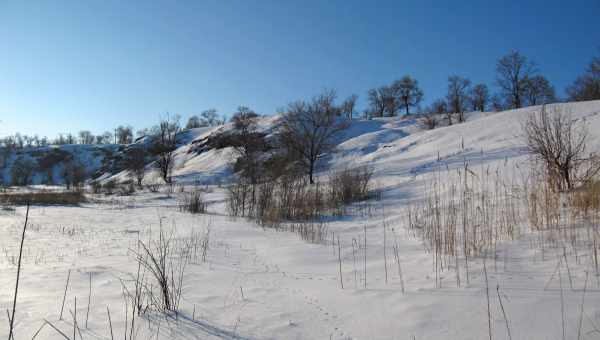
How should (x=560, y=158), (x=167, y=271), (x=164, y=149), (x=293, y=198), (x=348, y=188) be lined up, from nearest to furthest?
(x=167, y=271)
(x=560, y=158)
(x=293, y=198)
(x=348, y=188)
(x=164, y=149)

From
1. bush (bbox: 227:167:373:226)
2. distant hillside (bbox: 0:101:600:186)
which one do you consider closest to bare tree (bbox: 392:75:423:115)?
distant hillside (bbox: 0:101:600:186)

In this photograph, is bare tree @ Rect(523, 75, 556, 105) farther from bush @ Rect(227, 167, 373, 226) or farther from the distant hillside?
bush @ Rect(227, 167, 373, 226)

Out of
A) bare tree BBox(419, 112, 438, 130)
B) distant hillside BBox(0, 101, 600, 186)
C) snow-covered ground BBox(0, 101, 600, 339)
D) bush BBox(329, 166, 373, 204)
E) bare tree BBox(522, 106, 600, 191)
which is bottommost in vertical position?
snow-covered ground BBox(0, 101, 600, 339)

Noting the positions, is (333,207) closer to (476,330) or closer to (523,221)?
(523,221)

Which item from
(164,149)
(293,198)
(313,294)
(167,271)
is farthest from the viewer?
(164,149)

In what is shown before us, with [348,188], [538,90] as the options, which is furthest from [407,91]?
[348,188]

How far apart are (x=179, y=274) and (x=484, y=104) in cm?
6519

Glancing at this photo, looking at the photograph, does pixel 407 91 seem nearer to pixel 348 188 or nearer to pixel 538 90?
pixel 538 90

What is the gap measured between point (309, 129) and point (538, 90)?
44.6 metres

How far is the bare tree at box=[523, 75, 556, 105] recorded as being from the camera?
45625mm

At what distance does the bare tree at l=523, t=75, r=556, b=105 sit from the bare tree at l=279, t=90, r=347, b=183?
1548 inches

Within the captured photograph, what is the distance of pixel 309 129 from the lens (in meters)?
22.7

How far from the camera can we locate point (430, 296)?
2.10m

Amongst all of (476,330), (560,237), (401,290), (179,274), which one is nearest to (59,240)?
(179,274)
